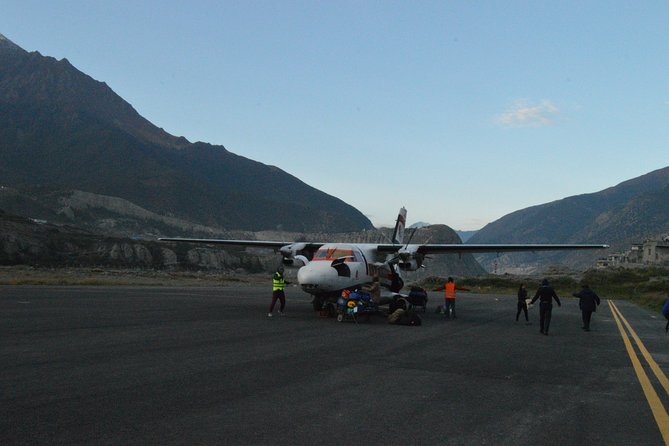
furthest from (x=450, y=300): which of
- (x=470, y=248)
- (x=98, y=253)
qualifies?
(x=98, y=253)

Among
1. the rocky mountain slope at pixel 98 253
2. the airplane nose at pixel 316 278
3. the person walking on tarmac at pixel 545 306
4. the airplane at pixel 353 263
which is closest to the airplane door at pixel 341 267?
the airplane at pixel 353 263

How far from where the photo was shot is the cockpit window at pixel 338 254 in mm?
23875

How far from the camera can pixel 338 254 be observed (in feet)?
79.2

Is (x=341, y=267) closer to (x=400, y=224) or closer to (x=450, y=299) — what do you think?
(x=450, y=299)

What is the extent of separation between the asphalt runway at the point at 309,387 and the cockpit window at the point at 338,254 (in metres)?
6.70

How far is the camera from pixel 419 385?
948 centimetres

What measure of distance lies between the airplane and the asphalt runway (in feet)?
16.1

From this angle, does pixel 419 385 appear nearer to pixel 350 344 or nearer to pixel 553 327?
pixel 350 344

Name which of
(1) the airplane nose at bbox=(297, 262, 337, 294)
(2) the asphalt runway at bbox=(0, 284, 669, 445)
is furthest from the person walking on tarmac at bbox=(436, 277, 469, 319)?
(2) the asphalt runway at bbox=(0, 284, 669, 445)

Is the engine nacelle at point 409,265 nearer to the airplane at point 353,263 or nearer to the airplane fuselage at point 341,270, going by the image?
the airplane at point 353,263

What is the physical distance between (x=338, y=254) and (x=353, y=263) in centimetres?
77

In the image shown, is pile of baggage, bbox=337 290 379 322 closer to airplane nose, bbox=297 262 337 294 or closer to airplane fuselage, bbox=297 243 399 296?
airplane nose, bbox=297 262 337 294

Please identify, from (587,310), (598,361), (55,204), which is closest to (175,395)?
(598,361)

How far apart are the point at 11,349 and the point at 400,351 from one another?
8.24 meters
